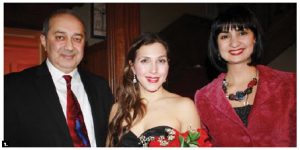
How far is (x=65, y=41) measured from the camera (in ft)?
7.89

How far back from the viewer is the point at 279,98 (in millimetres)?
2318

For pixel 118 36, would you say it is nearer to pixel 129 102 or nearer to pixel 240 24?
pixel 129 102

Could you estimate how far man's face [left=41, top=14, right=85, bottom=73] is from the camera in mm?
2402

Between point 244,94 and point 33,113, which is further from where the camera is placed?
point 244,94

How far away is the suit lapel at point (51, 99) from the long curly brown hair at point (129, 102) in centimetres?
34

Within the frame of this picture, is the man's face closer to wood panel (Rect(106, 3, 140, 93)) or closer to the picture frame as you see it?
wood panel (Rect(106, 3, 140, 93))

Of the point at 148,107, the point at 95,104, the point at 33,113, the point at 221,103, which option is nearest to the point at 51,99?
the point at 33,113

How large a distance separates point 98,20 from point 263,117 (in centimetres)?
319

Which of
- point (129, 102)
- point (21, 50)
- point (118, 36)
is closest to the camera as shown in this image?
point (129, 102)

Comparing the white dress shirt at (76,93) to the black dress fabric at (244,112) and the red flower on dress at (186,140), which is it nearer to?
the red flower on dress at (186,140)

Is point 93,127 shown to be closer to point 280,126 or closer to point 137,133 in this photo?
point 137,133

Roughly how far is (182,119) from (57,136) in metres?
0.82

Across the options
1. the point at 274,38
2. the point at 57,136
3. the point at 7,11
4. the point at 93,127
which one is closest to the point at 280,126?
A: the point at 93,127

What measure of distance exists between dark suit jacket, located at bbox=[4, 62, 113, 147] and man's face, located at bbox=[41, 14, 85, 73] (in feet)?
0.44
